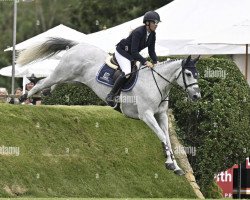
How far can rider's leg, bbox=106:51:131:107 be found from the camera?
61.6 ft

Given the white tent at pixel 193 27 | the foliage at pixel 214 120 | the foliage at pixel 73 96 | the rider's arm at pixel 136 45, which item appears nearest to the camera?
the rider's arm at pixel 136 45

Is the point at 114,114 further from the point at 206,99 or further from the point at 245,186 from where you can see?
the point at 245,186

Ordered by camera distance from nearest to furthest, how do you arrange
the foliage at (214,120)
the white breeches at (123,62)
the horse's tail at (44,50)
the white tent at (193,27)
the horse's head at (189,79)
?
1. the horse's head at (189,79)
2. the white breeches at (123,62)
3. the horse's tail at (44,50)
4. the foliage at (214,120)
5. the white tent at (193,27)

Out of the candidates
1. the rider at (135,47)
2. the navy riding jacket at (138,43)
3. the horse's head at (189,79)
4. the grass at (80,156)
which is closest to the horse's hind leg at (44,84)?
the grass at (80,156)

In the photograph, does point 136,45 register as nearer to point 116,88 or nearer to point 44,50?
point 116,88

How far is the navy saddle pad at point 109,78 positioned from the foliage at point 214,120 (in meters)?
3.77

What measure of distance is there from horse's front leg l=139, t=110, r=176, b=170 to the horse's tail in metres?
2.53

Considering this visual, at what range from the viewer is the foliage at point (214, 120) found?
74.2 ft

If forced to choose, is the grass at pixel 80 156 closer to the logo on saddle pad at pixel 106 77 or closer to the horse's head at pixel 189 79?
the logo on saddle pad at pixel 106 77

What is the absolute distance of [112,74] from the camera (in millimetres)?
19156

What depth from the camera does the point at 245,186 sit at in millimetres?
23750

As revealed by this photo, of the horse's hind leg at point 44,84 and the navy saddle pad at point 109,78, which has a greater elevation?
the navy saddle pad at point 109,78

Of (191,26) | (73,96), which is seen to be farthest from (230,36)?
(191,26)

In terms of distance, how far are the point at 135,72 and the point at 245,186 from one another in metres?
5.81
